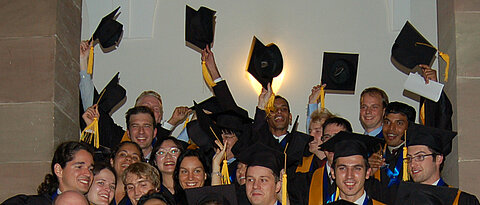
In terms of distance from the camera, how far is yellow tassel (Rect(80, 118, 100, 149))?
766cm

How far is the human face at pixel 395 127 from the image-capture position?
7543 mm

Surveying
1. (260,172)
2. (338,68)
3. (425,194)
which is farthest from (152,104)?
(425,194)

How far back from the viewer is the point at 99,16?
33.6 ft

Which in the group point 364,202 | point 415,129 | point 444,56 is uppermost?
point 444,56

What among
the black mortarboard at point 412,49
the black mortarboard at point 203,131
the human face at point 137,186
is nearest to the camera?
the human face at point 137,186

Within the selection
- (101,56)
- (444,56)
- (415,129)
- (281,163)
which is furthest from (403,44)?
(101,56)

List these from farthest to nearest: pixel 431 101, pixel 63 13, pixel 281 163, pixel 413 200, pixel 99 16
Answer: pixel 99 16 → pixel 63 13 → pixel 431 101 → pixel 281 163 → pixel 413 200

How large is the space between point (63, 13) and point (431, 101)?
3280 millimetres

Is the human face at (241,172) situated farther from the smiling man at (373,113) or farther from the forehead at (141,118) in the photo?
the smiling man at (373,113)

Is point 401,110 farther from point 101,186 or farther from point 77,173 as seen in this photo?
point 77,173

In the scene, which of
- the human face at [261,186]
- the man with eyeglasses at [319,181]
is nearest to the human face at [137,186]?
the human face at [261,186]

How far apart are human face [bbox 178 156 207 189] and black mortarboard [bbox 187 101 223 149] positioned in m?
0.66

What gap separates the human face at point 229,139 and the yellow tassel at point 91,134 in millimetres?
1080

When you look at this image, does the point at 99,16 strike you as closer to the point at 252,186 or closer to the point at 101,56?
the point at 101,56
